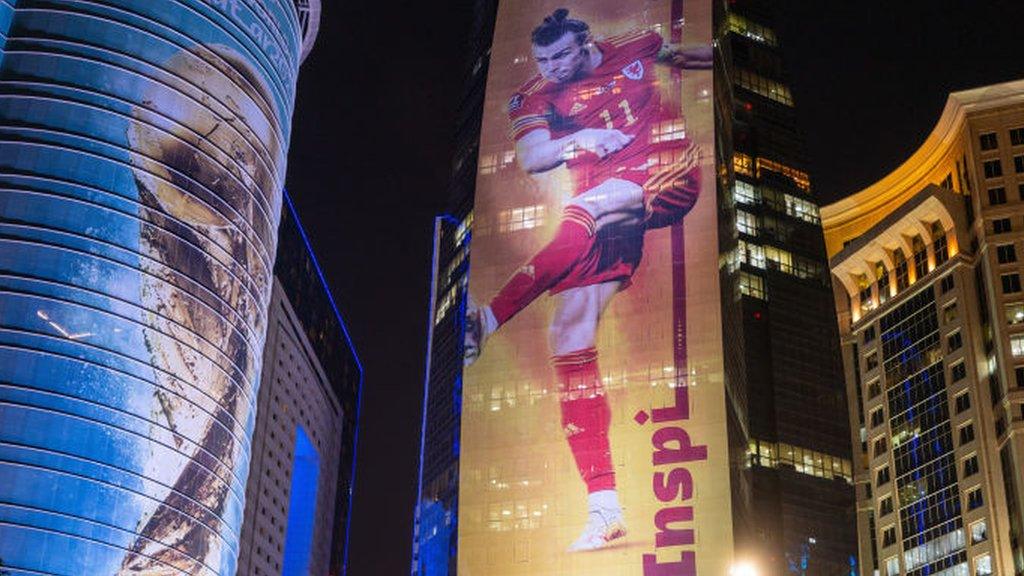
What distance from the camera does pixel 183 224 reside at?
136 m

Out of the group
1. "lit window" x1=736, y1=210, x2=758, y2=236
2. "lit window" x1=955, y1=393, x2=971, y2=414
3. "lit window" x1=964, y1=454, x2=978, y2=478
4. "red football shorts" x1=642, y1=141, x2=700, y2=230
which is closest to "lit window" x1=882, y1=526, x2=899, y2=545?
"lit window" x1=964, y1=454, x2=978, y2=478

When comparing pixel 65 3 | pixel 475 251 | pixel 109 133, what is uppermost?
pixel 65 3

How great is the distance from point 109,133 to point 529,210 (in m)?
42.6

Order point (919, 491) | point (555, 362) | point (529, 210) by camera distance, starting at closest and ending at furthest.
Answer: point (555, 362), point (529, 210), point (919, 491)

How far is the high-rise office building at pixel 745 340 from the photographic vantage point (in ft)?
415

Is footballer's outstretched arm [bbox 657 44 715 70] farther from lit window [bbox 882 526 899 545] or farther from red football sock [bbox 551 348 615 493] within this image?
lit window [bbox 882 526 899 545]

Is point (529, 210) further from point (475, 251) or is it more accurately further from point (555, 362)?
point (555, 362)

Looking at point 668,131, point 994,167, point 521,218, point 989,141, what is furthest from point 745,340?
point 521,218

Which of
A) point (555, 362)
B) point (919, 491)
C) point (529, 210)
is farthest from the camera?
point (919, 491)

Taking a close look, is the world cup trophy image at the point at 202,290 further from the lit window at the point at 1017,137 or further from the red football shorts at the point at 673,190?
the lit window at the point at 1017,137

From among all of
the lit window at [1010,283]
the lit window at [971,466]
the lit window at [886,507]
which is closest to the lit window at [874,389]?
the lit window at [886,507]

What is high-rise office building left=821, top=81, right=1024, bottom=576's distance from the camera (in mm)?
151125

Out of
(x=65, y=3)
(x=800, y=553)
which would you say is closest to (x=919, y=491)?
(x=800, y=553)

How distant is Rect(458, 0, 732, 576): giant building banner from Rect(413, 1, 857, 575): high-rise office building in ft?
1.69
